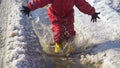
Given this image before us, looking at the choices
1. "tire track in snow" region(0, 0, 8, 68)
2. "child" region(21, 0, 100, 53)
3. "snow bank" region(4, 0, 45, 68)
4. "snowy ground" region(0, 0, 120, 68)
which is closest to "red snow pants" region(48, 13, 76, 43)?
"child" region(21, 0, 100, 53)

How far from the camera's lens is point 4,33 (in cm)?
618

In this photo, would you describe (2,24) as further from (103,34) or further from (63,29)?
(103,34)

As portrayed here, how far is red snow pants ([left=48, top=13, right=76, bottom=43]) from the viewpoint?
19.5 feet

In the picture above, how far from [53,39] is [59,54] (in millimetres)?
607

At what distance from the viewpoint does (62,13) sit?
611cm

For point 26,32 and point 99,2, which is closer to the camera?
point 26,32

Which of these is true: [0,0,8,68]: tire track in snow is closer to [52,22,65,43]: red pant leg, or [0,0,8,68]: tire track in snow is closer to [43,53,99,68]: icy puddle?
[43,53,99,68]: icy puddle

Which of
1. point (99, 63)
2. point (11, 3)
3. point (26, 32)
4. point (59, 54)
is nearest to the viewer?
point (99, 63)

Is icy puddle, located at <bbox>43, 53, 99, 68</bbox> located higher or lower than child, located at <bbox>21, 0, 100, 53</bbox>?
lower

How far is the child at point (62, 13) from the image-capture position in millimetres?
5906

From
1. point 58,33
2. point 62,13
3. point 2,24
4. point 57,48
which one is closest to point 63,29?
point 58,33

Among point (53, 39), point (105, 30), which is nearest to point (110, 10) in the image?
point (105, 30)

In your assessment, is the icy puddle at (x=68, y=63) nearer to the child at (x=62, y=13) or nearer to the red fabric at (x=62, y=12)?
the child at (x=62, y=13)

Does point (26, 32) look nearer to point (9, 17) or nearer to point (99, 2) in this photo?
point (9, 17)
